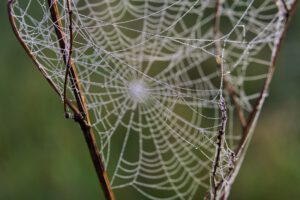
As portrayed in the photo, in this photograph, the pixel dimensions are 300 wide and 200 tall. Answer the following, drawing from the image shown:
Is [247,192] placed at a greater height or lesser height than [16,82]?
lesser

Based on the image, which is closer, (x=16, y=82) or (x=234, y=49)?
(x=234, y=49)

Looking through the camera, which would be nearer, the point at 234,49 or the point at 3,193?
the point at 234,49

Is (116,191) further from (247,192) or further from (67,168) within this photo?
(247,192)

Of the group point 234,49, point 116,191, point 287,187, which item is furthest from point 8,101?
point 287,187

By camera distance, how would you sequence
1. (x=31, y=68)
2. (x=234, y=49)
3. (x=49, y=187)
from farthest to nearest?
(x=31, y=68)
(x=49, y=187)
(x=234, y=49)

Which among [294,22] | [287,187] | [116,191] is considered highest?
[294,22]

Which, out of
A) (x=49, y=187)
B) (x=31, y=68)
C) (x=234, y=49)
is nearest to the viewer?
(x=234, y=49)

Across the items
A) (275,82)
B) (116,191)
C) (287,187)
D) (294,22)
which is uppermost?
(294,22)

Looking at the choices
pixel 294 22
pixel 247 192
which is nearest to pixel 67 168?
pixel 247 192

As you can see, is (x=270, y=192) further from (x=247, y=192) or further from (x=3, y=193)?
(x=3, y=193)
